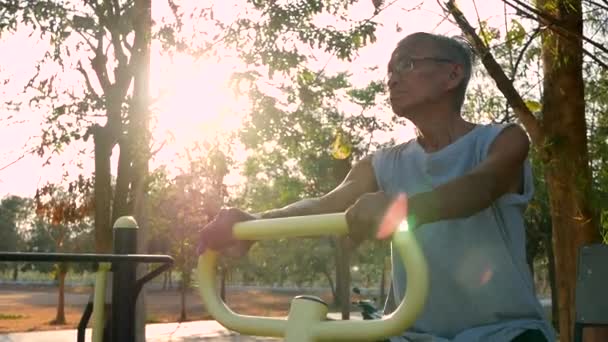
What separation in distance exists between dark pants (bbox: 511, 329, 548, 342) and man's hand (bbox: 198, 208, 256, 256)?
53 centimetres

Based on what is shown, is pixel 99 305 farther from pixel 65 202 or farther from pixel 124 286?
pixel 65 202

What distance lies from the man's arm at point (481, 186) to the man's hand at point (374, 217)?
6 cm

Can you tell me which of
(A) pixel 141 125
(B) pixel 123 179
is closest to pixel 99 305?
(A) pixel 141 125

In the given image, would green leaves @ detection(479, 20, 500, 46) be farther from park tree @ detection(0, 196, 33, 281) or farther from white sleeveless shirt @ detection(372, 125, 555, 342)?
park tree @ detection(0, 196, 33, 281)

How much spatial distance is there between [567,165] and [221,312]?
510 cm

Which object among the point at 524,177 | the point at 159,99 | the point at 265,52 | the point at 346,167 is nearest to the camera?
the point at 524,177

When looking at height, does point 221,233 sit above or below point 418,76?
below

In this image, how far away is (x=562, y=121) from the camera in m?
6.25

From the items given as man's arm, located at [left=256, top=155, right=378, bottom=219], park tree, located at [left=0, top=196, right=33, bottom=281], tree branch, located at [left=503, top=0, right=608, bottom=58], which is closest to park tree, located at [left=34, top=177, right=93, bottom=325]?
tree branch, located at [left=503, top=0, right=608, bottom=58]

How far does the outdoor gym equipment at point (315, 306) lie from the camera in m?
1.17

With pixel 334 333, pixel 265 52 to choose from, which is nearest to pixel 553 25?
pixel 334 333

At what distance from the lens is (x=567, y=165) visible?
6133 millimetres

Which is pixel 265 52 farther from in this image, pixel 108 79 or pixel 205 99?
pixel 108 79

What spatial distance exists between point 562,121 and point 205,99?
803cm
